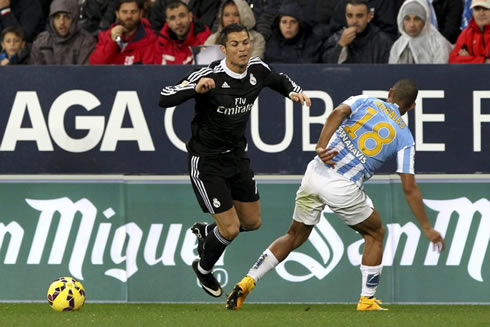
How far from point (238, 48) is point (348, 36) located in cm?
296

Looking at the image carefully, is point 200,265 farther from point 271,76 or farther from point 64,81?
point 64,81

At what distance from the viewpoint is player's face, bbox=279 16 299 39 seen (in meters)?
12.0

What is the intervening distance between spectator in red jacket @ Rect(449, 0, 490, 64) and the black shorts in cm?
308

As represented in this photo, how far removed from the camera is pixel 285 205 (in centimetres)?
1063

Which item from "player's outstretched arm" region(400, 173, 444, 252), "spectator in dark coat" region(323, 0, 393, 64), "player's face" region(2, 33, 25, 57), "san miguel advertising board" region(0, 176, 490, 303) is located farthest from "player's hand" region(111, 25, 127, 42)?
"player's outstretched arm" region(400, 173, 444, 252)

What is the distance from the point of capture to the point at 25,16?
13602 millimetres

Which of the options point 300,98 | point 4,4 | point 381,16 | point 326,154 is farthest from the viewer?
point 4,4

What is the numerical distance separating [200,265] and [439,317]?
2.17m

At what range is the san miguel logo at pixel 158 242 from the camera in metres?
10.4

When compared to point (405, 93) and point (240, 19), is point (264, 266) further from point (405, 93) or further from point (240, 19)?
point (240, 19)

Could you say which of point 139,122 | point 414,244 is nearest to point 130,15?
point 139,122

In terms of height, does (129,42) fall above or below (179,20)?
below

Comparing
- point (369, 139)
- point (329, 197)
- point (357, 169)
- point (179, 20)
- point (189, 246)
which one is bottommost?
point (189, 246)

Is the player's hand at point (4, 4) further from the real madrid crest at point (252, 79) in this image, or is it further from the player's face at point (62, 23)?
the real madrid crest at point (252, 79)
